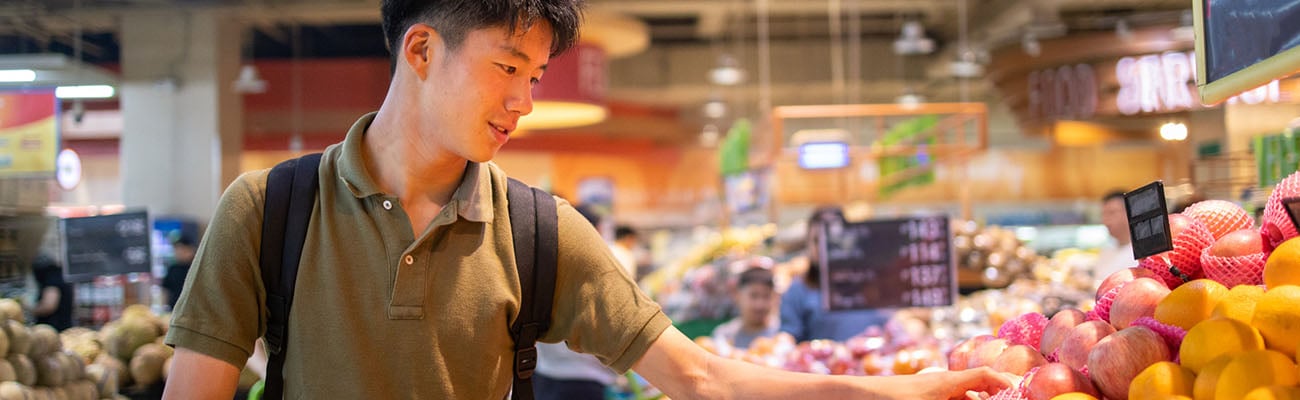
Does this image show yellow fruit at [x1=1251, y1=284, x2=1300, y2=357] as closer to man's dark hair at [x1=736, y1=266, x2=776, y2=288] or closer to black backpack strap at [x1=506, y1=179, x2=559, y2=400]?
black backpack strap at [x1=506, y1=179, x2=559, y2=400]

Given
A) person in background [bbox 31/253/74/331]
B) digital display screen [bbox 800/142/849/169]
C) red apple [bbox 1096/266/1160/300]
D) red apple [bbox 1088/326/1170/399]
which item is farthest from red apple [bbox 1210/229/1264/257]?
digital display screen [bbox 800/142/849/169]

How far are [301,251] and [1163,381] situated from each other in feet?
3.84

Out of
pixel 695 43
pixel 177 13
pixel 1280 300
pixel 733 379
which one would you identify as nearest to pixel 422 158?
pixel 733 379

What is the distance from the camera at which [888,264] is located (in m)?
5.17

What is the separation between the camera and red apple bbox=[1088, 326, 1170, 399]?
145cm

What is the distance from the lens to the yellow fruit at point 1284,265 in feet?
4.56

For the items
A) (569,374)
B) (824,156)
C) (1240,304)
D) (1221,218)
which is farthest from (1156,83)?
(1240,304)

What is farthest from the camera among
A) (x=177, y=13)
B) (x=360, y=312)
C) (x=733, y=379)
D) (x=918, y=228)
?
(x=177, y=13)

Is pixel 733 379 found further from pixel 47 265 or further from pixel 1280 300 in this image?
pixel 47 265

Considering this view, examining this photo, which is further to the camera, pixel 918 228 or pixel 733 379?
pixel 918 228

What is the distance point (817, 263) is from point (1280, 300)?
4.39 metres

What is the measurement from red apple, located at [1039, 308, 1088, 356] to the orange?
0.50m

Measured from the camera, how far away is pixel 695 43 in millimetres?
19203

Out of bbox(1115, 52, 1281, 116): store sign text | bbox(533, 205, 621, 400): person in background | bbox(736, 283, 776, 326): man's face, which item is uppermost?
bbox(1115, 52, 1281, 116): store sign text
